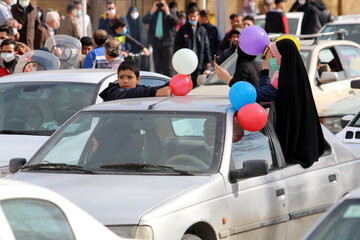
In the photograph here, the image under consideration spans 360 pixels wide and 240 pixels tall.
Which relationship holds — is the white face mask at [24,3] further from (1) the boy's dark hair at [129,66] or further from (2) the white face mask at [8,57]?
(1) the boy's dark hair at [129,66]

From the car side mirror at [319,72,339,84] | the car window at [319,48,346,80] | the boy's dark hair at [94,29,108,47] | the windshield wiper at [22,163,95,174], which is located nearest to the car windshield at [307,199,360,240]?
the windshield wiper at [22,163,95,174]

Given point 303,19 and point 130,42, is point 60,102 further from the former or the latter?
point 303,19

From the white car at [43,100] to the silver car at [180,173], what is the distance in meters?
2.05

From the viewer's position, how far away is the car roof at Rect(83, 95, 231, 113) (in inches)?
282

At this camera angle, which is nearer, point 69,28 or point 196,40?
point 196,40

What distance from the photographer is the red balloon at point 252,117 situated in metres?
6.94

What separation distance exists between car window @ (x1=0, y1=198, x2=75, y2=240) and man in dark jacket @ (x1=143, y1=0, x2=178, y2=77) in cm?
1734

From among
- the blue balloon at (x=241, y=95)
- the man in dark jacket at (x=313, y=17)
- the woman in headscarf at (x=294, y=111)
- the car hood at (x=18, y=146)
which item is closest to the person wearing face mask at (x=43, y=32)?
the man in dark jacket at (x=313, y=17)

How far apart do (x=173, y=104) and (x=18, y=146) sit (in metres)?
2.23

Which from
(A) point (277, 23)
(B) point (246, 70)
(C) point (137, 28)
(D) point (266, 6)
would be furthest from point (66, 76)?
(D) point (266, 6)

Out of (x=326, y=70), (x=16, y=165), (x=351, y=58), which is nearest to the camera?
(x=16, y=165)

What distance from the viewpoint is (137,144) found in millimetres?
6980

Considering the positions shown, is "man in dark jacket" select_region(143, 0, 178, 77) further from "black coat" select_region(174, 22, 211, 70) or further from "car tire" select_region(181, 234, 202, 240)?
"car tire" select_region(181, 234, 202, 240)

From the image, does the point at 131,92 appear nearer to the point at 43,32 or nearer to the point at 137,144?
the point at 137,144
